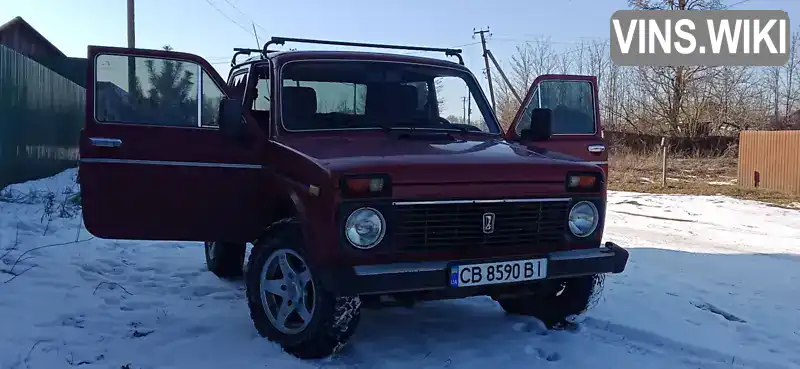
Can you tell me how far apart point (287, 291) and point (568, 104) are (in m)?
2.96

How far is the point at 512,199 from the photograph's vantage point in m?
3.70

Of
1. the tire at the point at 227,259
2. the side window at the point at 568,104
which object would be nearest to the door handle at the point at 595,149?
the side window at the point at 568,104

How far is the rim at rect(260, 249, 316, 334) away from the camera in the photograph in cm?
379

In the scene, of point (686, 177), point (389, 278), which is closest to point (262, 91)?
point (389, 278)

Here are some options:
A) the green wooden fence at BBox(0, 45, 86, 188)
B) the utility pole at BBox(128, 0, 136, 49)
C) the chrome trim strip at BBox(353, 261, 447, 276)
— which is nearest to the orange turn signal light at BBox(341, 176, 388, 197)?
the chrome trim strip at BBox(353, 261, 447, 276)

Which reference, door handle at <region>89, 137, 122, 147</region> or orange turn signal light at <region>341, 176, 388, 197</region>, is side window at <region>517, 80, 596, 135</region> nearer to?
orange turn signal light at <region>341, 176, 388, 197</region>

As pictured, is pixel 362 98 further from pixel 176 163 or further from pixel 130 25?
pixel 130 25

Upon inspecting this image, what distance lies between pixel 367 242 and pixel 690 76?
3650cm

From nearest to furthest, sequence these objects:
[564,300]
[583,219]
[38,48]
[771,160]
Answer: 1. [583,219]
2. [564,300]
3. [771,160]
4. [38,48]

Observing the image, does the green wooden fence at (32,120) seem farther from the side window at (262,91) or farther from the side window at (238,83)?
the side window at (262,91)

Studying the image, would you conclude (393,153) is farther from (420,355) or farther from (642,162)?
(642,162)

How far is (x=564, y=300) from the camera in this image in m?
4.48

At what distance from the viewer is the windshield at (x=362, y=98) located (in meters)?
4.52

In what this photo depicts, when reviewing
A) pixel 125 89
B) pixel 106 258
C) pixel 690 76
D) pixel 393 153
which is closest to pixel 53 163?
pixel 106 258
